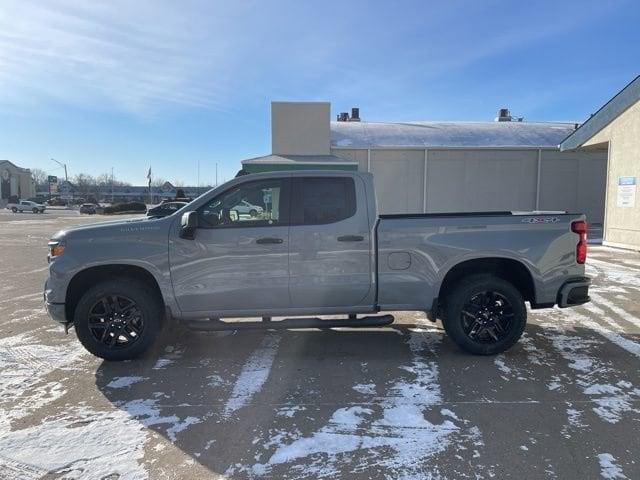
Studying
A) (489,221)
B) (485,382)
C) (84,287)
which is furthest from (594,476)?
(84,287)

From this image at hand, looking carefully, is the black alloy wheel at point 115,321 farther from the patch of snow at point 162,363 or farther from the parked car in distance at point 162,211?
the parked car in distance at point 162,211

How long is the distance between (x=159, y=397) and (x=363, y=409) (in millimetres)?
1841

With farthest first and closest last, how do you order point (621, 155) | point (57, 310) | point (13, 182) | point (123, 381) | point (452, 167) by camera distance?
point (13, 182)
point (452, 167)
point (621, 155)
point (57, 310)
point (123, 381)

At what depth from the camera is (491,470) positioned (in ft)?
9.78

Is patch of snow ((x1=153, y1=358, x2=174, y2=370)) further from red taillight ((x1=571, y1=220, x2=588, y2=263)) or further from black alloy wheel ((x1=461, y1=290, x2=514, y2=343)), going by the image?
red taillight ((x1=571, y1=220, x2=588, y2=263))

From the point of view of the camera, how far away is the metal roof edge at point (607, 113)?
13.6 metres

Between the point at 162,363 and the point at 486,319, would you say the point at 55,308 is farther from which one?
the point at 486,319

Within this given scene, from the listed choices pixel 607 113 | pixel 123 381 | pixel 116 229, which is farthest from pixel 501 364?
pixel 607 113

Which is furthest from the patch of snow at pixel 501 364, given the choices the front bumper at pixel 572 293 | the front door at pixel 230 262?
the front door at pixel 230 262

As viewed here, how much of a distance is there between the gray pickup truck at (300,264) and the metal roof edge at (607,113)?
1166 centimetres

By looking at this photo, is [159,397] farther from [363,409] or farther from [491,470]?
[491,470]

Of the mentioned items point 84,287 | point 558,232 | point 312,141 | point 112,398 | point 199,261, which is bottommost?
point 112,398

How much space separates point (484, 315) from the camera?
198 inches

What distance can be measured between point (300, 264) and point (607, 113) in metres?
14.4
